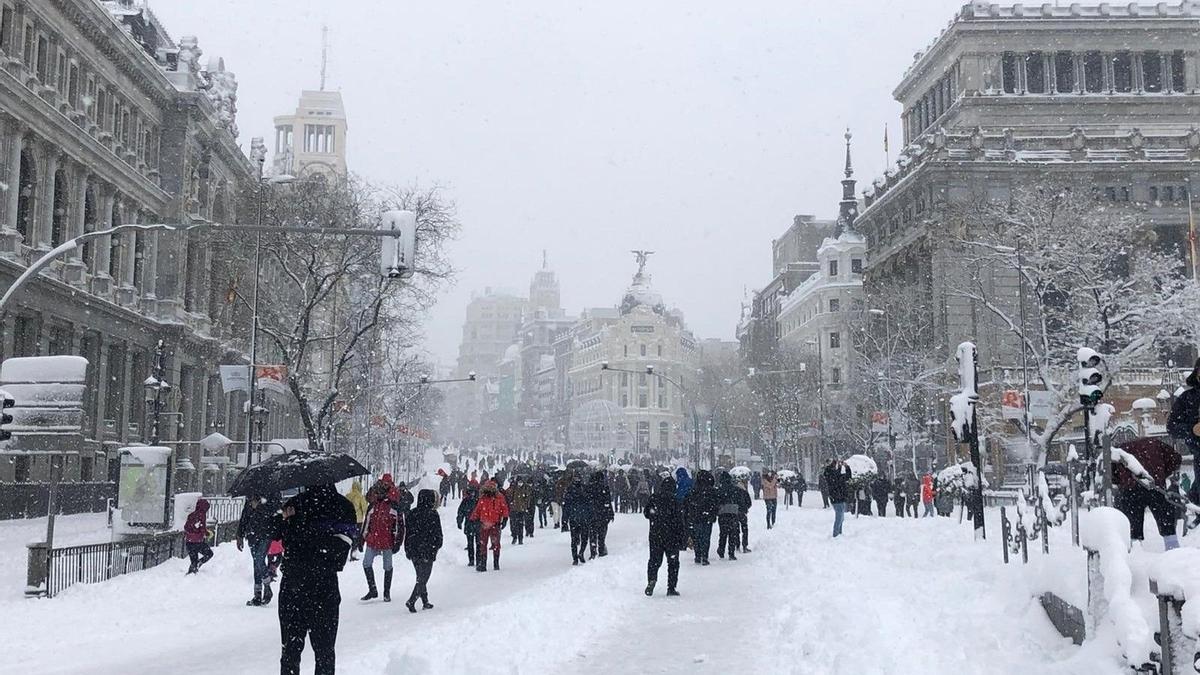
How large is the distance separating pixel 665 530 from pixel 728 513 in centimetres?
576

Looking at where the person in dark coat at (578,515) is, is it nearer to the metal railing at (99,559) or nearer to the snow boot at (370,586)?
the snow boot at (370,586)

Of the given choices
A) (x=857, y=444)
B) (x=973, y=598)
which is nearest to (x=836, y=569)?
(x=973, y=598)

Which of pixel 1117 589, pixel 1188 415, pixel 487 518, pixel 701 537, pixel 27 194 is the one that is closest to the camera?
pixel 1117 589

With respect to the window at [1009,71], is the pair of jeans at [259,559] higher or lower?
lower

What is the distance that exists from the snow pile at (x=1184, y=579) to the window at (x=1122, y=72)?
64.1m

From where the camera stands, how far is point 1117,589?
7680 millimetres

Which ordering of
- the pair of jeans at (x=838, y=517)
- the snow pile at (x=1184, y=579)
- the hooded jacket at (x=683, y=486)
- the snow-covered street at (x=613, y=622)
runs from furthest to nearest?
1. the pair of jeans at (x=838, y=517)
2. the hooded jacket at (x=683, y=486)
3. the snow-covered street at (x=613, y=622)
4. the snow pile at (x=1184, y=579)

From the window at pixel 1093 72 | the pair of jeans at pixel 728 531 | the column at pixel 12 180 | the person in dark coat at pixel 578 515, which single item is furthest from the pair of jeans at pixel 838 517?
the window at pixel 1093 72

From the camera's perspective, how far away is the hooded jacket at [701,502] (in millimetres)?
19344

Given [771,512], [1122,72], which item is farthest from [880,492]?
[1122,72]

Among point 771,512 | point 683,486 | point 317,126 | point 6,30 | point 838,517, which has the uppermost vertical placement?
point 317,126

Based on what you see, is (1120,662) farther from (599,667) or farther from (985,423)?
(985,423)

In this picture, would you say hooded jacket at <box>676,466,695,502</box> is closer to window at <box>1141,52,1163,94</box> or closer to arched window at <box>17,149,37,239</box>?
arched window at <box>17,149,37,239</box>

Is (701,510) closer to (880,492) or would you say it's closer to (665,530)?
(665,530)
